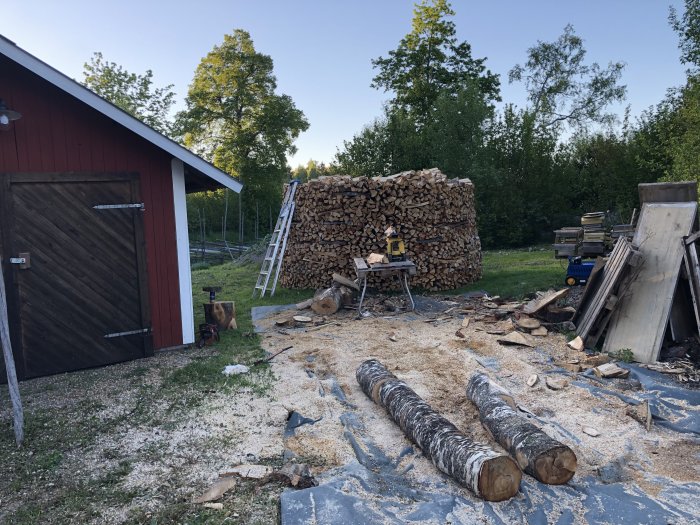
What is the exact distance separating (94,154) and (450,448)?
5.61m

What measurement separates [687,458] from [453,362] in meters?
2.69

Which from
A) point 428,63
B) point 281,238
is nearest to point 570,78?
point 428,63

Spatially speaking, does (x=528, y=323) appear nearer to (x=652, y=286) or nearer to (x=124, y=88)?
(x=652, y=286)

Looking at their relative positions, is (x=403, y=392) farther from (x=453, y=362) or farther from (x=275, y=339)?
(x=275, y=339)

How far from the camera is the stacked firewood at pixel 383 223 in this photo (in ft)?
33.8

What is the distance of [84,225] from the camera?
19.9 feet

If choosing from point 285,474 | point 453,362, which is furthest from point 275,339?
point 285,474

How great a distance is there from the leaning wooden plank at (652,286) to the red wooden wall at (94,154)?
237 inches

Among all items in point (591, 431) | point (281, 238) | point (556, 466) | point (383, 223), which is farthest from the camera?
point (281, 238)

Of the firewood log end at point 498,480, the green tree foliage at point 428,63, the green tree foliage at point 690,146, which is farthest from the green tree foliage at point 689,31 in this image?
the firewood log end at point 498,480

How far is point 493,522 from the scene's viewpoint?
2898 mm

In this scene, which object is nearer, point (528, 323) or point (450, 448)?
point (450, 448)

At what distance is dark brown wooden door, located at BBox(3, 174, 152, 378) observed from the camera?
574 centimetres

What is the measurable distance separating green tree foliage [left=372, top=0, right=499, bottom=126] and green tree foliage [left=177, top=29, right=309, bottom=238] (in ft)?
21.5
